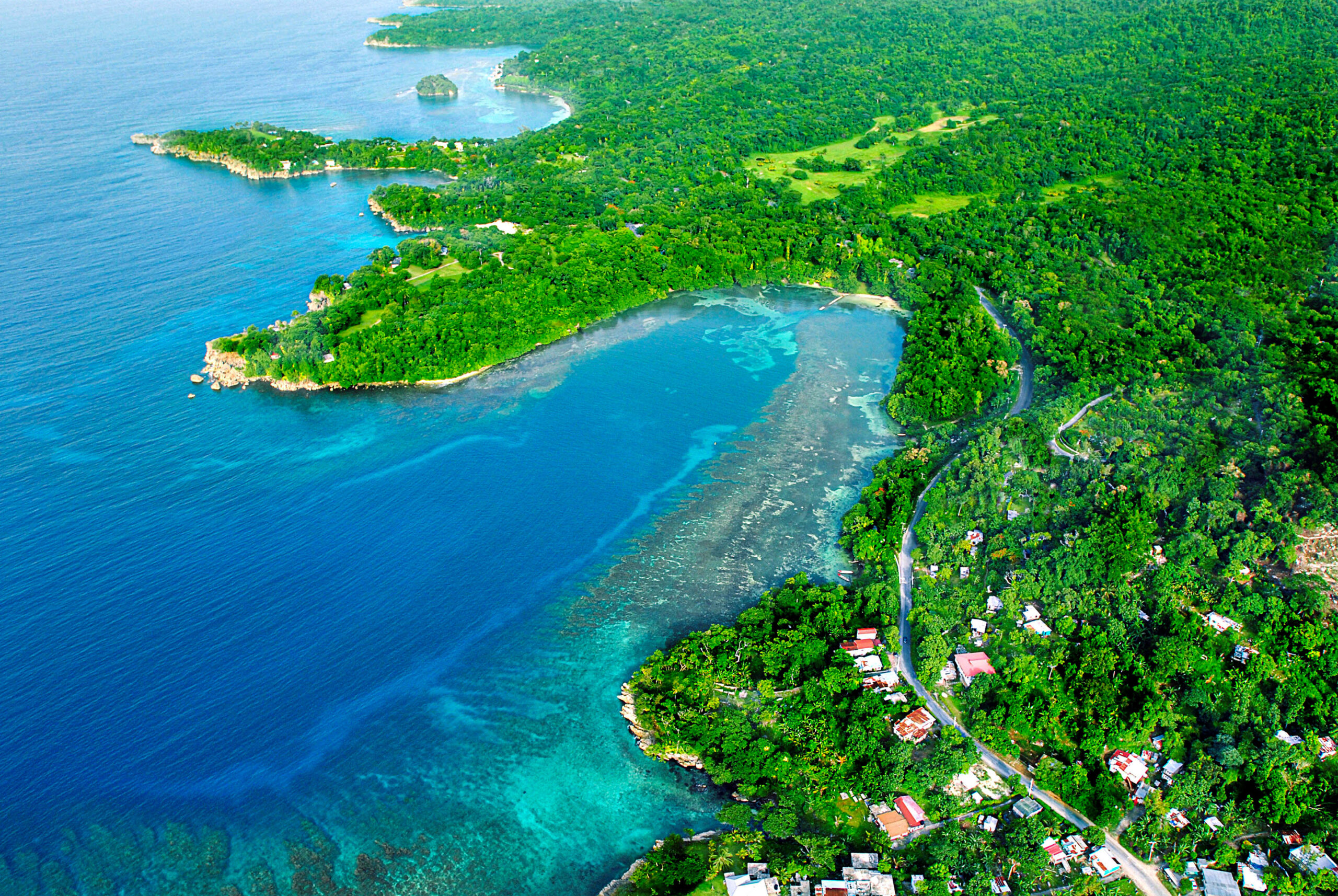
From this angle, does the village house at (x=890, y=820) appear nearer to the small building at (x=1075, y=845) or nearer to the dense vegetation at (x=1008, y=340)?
the dense vegetation at (x=1008, y=340)

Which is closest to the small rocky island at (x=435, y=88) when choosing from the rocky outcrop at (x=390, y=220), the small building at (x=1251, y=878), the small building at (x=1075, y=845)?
the rocky outcrop at (x=390, y=220)

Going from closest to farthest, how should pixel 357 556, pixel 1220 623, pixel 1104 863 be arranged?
pixel 1104 863 → pixel 1220 623 → pixel 357 556

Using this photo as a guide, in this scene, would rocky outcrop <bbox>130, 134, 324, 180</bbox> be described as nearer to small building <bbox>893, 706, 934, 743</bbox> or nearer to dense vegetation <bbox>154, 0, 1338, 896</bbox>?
dense vegetation <bbox>154, 0, 1338, 896</bbox>

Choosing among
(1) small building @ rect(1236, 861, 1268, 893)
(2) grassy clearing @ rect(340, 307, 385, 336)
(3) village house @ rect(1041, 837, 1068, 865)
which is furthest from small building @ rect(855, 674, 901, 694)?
(2) grassy clearing @ rect(340, 307, 385, 336)

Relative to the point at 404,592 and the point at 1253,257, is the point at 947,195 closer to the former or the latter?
the point at 1253,257

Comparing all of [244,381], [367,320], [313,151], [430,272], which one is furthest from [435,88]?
[244,381]

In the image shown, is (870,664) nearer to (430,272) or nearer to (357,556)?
(357,556)

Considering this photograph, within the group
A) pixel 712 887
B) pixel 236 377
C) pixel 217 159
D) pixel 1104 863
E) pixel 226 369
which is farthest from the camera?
pixel 217 159
